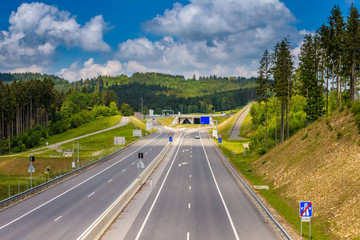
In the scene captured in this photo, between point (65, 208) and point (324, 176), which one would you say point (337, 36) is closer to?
point (324, 176)

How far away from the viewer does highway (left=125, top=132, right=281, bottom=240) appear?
23.3m

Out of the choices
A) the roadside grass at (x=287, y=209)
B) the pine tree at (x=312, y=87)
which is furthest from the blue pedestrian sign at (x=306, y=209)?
the pine tree at (x=312, y=87)

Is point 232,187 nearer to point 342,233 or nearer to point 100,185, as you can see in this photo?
point 100,185

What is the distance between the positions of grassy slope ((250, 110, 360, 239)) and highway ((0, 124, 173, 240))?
15.4 m

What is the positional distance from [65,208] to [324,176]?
22.0m

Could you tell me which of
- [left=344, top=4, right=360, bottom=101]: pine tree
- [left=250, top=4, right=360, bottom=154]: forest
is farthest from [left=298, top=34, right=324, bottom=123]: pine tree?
[left=344, top=4, right=360, bottom=101]: pine tree

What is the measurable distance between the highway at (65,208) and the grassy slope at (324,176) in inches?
607

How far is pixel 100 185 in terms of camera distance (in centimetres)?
4375

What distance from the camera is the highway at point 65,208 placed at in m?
24.3

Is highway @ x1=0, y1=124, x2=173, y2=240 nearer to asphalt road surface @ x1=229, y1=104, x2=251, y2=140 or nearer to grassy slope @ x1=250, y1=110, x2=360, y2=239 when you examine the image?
grassy slope @ x1=250, y1=110, x2=360, y2=239

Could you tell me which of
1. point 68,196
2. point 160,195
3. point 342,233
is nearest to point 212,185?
point 160,195

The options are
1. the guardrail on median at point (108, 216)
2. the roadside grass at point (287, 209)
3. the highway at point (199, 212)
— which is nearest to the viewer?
the guardrail on median at point (108, 216)

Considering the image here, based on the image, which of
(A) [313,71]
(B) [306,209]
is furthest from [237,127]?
(B) [306,209]

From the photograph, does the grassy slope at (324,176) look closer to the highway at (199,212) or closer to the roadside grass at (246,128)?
the highway at (199,212)
